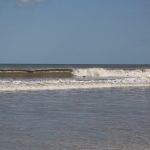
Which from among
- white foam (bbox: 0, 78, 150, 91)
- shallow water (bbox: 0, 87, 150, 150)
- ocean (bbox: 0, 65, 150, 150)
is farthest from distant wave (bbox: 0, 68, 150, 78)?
shallow water (bbox: 0, 87, 150, 150)

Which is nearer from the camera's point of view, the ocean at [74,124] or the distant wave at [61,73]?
the ocean at [74,124]

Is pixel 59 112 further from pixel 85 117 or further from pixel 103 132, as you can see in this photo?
pixel 103 132

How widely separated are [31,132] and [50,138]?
934 millimetres

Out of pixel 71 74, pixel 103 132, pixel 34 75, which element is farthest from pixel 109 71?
pixel 103 132

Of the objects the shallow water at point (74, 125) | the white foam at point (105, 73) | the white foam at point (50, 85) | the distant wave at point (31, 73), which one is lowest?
the shallow water at point (74, 125)

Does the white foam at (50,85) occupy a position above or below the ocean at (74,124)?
above

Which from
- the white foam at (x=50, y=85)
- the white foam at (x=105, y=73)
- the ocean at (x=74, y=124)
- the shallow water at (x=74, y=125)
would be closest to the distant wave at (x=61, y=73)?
the white foam at (x=105, y=73)

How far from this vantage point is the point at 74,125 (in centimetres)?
1285

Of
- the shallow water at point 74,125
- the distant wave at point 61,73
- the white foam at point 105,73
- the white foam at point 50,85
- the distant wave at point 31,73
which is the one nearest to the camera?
the shallow water at point 74,125

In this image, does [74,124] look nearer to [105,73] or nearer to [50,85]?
[50,85]

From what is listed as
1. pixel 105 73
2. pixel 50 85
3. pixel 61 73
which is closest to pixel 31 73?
pixel 61 73

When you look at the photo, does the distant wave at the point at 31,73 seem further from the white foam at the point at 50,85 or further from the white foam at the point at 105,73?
the white foam at the point at 50,85

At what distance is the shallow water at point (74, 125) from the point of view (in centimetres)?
1025

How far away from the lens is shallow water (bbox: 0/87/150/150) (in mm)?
10250
